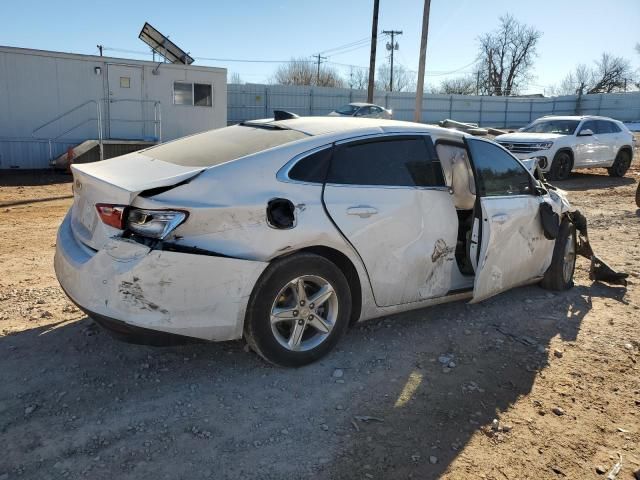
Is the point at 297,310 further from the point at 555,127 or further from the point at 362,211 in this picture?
the point at 555,127

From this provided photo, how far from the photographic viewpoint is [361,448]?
9.34 ft

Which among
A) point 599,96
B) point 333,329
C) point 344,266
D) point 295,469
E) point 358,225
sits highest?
point 599,96

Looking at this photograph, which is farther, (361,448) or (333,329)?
(333,329)

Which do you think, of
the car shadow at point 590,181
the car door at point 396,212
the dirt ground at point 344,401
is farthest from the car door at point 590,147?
the car door at point 396,212

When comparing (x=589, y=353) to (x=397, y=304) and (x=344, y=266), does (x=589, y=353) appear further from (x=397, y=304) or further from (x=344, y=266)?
(x=344, y=266)

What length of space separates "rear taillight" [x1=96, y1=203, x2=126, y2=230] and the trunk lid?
2 cm

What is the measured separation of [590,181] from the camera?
15203 millimetres

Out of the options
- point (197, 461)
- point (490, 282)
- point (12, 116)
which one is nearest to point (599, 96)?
point (12, 116)

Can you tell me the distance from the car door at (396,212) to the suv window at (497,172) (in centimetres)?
46

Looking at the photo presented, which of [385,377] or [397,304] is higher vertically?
[397,304]

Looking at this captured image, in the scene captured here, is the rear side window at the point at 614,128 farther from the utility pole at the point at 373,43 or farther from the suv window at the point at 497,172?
the suv window at the point at 497,172

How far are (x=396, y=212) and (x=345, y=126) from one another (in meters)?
0.72

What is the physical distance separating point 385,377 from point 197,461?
54.8 inches

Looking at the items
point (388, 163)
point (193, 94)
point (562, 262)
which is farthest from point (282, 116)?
point (193, 94)
